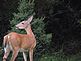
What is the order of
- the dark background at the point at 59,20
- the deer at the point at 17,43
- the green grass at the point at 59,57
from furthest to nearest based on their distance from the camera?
1. the dark background at the point at 59,20
2. the green grass at the point at 59,57
3. the deer at the point at 17,43

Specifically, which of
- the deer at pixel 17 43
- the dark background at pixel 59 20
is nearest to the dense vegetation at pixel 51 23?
the dark background at pixel 59 20

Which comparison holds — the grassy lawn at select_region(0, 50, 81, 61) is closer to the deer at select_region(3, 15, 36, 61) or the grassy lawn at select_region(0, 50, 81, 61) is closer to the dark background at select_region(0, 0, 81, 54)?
the dark background at select_region(0, 0, 81, 54)

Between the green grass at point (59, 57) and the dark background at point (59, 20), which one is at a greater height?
the dark background at point (59, 20)

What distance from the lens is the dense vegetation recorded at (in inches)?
608

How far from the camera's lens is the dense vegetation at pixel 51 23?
50.7 ft

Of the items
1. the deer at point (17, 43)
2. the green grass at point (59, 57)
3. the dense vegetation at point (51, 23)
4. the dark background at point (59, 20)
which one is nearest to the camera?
the deer at point (17, 43)

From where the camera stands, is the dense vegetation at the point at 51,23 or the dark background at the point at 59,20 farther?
the dark background at the point at 59,20

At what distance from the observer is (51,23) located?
57.3 feet

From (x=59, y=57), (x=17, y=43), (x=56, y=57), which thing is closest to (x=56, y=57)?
(x=56, y=57)

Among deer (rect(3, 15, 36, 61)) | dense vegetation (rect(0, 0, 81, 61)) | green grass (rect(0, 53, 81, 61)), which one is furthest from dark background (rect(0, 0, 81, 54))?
deer (rect(3, 15, 36, 61))

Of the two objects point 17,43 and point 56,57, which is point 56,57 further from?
point 17,43

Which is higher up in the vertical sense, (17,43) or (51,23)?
(51,23)

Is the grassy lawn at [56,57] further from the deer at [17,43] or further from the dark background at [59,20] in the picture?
the deer at [17,43]

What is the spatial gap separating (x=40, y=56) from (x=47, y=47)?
92 cm
